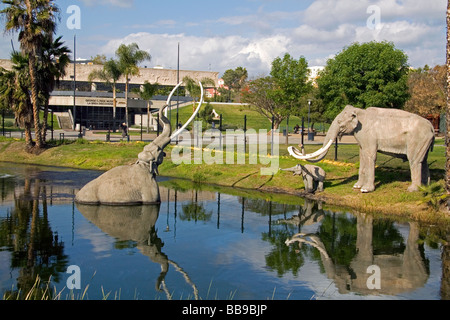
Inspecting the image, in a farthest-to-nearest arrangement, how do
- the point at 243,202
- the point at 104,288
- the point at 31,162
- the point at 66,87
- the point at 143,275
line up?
the point at 66,87 < the point at 31,162 < the point at 243,202 < the point at 143,275 < the point at 104,288

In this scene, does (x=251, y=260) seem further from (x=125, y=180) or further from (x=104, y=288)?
(x=125, y=180)

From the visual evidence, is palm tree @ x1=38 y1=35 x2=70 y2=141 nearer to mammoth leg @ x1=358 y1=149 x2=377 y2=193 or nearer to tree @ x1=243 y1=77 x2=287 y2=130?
tree @ x1=243 y1=77 x2=287 y2=130

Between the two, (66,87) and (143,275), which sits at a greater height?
(66,87)

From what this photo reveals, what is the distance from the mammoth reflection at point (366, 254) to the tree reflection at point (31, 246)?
5364mm

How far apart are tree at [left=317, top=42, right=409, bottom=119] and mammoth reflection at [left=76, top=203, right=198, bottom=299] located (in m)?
23.7

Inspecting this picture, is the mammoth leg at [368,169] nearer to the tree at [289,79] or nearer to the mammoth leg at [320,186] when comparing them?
the mammoth leg at [320,186]

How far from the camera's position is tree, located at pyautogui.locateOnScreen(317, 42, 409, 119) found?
115 ft

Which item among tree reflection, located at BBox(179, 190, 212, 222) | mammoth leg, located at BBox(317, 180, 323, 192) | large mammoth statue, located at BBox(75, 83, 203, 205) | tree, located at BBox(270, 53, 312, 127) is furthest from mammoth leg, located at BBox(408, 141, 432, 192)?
tree, located at BBox(270, 53, 312, 127)

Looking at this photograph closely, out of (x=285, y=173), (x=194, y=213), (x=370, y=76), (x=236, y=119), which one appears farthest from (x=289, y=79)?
(x=236, y=119)

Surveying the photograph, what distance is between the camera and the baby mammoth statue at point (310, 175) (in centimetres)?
1795

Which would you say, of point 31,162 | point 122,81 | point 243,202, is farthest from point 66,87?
point 243,202
